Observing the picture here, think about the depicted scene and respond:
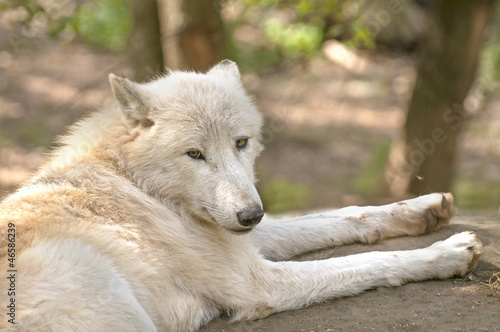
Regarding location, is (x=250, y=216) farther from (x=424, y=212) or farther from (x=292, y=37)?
(x=292, y=37)

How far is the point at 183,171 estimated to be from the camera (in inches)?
153

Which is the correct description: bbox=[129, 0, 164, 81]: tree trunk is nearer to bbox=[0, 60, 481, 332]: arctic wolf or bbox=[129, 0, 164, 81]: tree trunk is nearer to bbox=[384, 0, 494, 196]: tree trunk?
bbox=[384, 0, 494, 196]: tree trunk

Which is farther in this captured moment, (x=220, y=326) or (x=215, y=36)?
(x=215, y=36)

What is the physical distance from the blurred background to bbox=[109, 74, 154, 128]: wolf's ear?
89cm

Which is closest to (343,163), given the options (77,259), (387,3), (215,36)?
(387,3)

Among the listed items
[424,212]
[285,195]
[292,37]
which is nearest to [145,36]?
[285,195]

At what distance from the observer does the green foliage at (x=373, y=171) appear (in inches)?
427

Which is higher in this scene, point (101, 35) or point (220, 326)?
point (101, 35)

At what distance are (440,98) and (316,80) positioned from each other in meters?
7.60

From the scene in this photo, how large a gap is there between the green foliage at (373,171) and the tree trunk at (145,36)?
4.47m

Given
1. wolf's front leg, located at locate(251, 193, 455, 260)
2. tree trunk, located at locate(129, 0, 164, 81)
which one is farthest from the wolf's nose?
tree trunk, located at locate(129, 0, 164, 81)

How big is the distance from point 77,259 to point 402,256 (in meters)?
2.27

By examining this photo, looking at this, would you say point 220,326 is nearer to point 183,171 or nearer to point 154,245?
point 154,245

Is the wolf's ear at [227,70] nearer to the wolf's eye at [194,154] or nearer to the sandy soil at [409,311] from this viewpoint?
the wolf's eye at [194,154]
